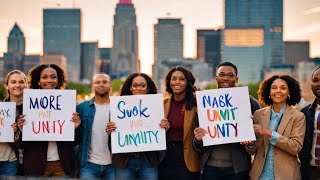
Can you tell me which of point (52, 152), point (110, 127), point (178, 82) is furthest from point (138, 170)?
point (178, 82)

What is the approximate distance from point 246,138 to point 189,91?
1117 millimetres

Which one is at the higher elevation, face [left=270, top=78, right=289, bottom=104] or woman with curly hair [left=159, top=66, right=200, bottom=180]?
face [left=270, top=78, right=289, bottom=104]

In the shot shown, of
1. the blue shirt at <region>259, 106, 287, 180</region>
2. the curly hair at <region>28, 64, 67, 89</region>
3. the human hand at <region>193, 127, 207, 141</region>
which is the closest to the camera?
the blue shirt at <region>259, 106, 287, 180</region>

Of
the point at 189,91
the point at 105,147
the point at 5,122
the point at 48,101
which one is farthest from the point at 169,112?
the point at 5,122

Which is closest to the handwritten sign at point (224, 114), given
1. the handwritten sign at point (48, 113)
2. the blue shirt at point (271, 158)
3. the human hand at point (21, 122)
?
the blue shirt at point (271, 158)

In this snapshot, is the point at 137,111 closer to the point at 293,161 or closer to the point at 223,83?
the point at 223,83

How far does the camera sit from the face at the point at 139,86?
7.98 m

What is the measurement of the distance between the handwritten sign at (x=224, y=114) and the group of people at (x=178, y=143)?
12 centimetres

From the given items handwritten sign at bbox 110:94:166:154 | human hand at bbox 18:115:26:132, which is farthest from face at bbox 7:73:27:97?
handwritten sign at bbox 110:94:166:154

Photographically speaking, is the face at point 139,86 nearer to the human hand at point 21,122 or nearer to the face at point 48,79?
the face at point 48,79

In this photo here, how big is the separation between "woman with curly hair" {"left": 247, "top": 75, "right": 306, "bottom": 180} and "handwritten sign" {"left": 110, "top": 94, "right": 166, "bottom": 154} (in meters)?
1.21

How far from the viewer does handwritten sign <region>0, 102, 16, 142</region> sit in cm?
795

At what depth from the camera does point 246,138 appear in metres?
7.31

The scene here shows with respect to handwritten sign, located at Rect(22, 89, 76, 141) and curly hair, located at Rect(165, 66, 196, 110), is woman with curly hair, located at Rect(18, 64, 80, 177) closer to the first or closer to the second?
handwritten sign, located at Rect(22, 89, 76, 141)
